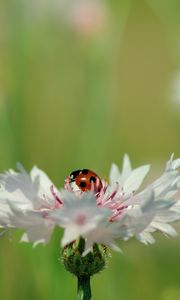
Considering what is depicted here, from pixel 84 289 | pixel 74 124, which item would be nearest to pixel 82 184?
pixel 84 289

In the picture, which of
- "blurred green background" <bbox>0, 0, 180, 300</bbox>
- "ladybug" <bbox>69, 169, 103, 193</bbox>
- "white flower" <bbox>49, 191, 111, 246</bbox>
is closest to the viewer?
"white flower" <bbox>49, 191, 111, 246</bbox>

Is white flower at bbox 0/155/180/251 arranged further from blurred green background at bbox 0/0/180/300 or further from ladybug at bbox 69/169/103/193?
blurred green background at bbox 0/0/180/300

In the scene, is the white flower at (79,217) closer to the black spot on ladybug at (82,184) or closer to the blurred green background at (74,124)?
the black spot on ladybug at (82,184)

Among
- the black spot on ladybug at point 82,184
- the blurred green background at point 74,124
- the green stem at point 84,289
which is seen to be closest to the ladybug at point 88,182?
→ the black spot on ladybug at point 82,184

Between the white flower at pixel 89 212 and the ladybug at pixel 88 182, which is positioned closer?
the white flower at pixel 89 212

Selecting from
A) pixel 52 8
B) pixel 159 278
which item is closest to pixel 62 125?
pixel 52 8

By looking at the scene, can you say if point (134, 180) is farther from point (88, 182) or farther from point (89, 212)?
point (89, 212)

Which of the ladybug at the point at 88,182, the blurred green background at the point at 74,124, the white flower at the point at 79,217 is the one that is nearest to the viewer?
the white flower at the point at 79,217

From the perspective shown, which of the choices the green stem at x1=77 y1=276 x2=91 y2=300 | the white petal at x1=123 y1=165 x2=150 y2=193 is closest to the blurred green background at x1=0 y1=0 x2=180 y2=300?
the white petal at x1=123 y1=165 x2=150 y2=193
